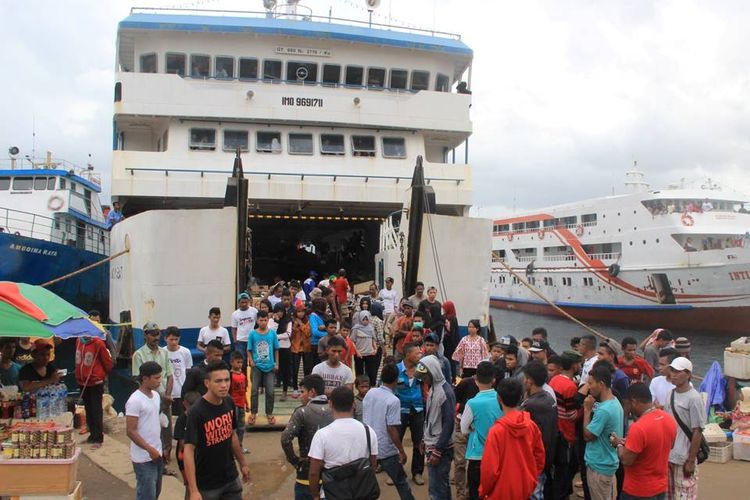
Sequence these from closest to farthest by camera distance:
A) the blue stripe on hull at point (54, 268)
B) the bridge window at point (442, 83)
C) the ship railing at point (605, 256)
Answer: the blue stripe on hull at point (54, 268) → the bridge window at point (442, 83) → the ship railing at point (605, 256)

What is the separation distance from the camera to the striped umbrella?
4.72 m

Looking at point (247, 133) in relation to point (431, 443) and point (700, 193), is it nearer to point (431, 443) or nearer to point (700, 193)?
point (431, 443)

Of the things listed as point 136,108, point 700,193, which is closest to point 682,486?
point 136,108

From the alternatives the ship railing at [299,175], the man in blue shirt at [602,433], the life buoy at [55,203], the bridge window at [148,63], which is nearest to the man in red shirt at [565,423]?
the man in blue shirt at [602,433]

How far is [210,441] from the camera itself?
375cm

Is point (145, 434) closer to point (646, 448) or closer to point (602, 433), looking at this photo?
point (602, 433)

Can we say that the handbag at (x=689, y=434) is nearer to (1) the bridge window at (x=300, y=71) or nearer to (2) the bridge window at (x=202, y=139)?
(2) the bridge window at (x=202, y=139)

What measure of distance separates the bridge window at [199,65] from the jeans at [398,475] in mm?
10787

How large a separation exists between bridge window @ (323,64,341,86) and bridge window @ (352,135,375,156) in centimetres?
140

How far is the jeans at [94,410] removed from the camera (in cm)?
635

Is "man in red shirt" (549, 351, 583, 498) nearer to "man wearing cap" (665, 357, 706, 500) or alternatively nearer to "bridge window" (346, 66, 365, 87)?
"man wearing cap" (665, 357, 706, 500)

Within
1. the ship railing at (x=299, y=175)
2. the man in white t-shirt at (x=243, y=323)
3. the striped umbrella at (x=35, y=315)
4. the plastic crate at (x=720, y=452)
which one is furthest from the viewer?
the ship railing at (x=299, y=175)

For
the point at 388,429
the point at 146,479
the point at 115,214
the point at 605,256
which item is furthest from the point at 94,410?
the point at 605,256

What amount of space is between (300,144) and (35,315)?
8.78 metres
